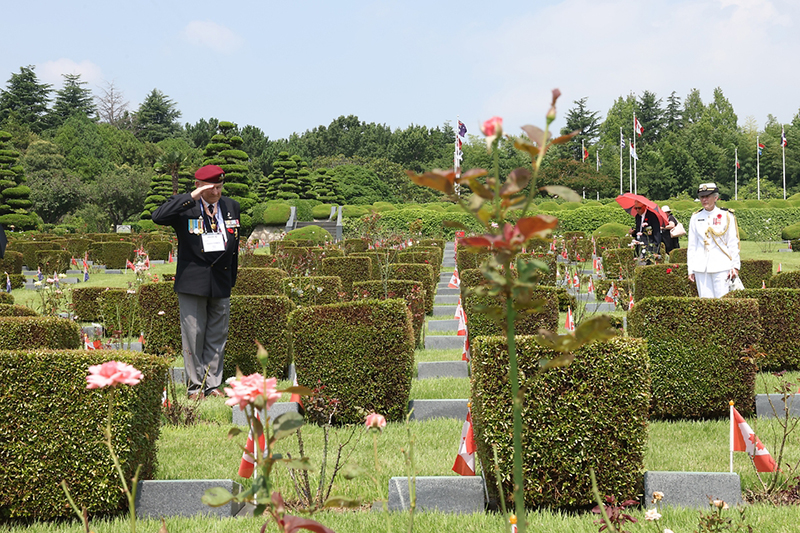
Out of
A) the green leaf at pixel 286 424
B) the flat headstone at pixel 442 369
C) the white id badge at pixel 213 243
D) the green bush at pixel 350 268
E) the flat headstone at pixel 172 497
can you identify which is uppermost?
the white id badge at pixel 213 243

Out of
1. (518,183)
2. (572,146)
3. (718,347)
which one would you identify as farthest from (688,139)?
(518,183)

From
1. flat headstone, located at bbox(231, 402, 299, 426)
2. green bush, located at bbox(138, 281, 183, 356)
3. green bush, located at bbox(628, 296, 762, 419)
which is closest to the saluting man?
flat headstone, located at bbox(231, 402, 299, 426)

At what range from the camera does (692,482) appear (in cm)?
374

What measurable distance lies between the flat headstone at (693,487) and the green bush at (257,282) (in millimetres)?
6996

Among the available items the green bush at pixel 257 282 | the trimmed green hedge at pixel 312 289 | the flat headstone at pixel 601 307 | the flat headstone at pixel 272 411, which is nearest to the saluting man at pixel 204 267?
the flat headstone at pixel 272 411

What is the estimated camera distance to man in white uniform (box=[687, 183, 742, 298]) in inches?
289

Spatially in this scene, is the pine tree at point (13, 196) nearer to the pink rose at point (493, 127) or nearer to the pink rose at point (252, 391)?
the pink rose at point (252, 391)

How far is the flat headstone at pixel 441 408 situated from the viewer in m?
5.64

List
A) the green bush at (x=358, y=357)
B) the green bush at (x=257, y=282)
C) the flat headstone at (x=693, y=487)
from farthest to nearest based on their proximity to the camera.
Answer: the green bush at (x=257, y=282) < the green bush at (x=358, y=357) < the flat headstone at (x=693, y=487)

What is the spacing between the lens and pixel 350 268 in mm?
12602

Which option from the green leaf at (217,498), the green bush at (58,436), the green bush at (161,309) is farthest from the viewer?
the green bush at (161,309)

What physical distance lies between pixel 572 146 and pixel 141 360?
245 ft

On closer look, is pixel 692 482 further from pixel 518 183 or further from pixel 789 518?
pixel 518 183

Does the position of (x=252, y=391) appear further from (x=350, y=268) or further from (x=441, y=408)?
(x=350, y=268)
